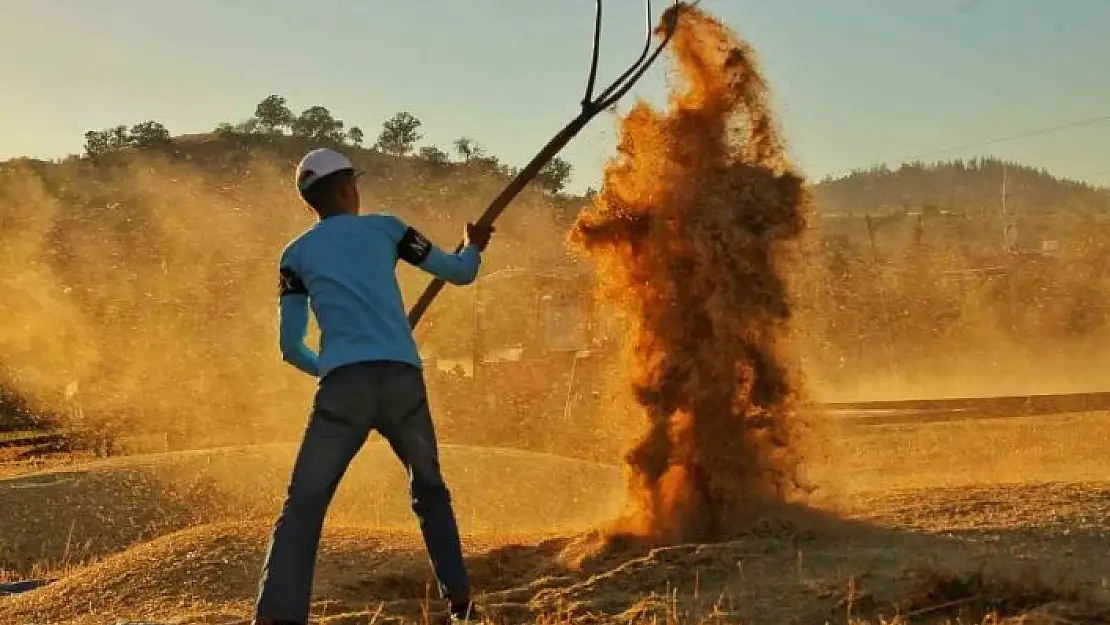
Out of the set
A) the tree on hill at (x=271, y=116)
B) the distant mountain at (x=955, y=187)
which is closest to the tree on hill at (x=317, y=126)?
the tree on hill at (x=271, y=116)

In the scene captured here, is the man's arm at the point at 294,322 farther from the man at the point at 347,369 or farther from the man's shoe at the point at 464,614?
the man's shoe at the point at 464,614

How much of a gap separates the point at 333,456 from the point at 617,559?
2165 mm

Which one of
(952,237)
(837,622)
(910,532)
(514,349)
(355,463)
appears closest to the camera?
(837,622)

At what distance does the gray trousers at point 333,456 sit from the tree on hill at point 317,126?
8997 centimetres

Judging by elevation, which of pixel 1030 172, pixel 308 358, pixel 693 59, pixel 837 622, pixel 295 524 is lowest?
pixel 837 622

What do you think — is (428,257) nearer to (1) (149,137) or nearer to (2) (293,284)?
(2) (293,284)

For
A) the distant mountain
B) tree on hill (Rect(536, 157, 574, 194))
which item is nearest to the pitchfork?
tree on hill (Rect(536, 157, 574, 194))

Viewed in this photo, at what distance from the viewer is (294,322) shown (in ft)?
18.1

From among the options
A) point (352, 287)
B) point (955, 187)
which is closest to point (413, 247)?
point (352, 287)

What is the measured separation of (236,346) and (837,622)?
27.4 meters

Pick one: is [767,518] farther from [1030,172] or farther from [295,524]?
[1030,172]

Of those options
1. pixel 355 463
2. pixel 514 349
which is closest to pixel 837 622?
pixel 355 463

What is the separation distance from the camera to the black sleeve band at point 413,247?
5543 millimetres

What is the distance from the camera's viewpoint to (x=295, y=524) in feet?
16.9
